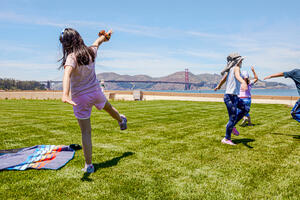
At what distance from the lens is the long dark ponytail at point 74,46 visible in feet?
9.99

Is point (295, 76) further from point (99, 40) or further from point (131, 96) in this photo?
point (131, 96)

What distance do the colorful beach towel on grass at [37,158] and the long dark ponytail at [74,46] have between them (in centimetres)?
166

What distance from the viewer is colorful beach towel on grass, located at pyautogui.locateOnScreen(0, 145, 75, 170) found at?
3.71 m

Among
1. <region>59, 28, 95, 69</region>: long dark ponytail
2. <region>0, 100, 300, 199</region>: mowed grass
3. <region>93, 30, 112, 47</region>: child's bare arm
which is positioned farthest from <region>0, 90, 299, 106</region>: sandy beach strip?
<region>59, 28, 95, 69</region>: long dark ponytail

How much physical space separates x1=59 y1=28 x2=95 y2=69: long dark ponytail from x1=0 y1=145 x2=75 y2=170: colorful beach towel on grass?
1.66 meters

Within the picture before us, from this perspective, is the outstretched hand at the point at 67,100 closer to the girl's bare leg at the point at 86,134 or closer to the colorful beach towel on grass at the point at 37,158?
the girl's bare leg at the point at 86,134

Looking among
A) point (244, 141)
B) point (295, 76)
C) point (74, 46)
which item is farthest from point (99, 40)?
point (295, 76)

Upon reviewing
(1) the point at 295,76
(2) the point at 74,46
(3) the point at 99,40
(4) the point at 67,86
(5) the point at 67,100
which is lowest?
(5) the point at 67,100

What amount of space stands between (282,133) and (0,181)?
669 centimetres

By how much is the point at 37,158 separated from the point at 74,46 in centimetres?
211

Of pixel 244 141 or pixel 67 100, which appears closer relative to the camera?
pixel 67 100

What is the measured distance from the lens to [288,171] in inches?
→ 144

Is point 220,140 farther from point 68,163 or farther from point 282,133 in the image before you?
point 68,163

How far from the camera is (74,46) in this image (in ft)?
10.1
